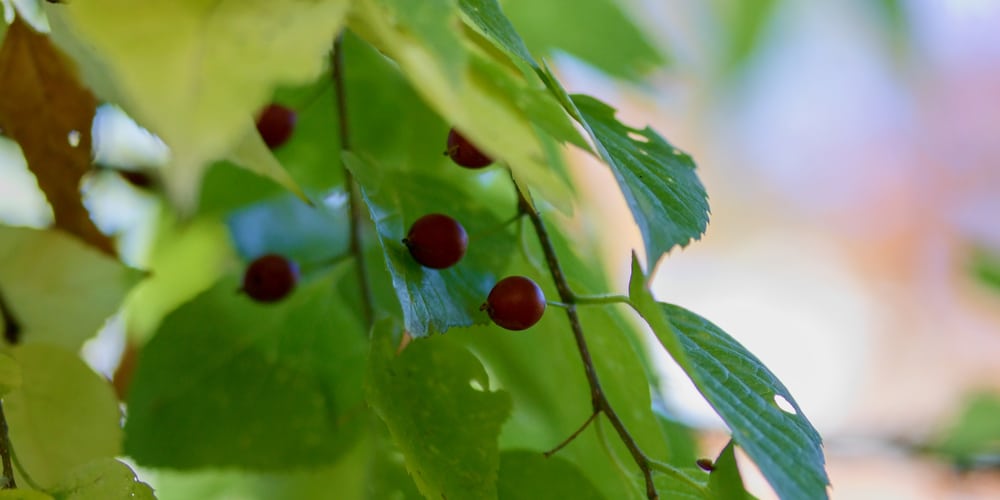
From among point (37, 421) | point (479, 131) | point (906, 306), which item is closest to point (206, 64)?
point (479, 131)

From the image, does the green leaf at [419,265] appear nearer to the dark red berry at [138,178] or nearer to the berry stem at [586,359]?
the berry stem at [586,359]

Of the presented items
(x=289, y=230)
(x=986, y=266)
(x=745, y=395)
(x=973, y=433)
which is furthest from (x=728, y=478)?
(x=986, y=266)

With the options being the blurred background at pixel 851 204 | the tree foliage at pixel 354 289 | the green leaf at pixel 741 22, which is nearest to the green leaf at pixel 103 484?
the tree foliage at pixel 354 289

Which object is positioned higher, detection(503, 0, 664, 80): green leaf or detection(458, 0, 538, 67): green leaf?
detection(503, 0, 664, 80): green leaf

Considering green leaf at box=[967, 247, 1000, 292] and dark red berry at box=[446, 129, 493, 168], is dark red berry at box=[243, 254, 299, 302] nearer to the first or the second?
dark red berry at box=[446, 129, 493, 168]

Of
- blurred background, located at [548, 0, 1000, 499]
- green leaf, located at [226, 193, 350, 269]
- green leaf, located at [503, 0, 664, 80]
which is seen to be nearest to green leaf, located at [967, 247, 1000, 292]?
green leaf, located at [503, 0, 664, 80]

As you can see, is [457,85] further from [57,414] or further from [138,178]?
[138,178]

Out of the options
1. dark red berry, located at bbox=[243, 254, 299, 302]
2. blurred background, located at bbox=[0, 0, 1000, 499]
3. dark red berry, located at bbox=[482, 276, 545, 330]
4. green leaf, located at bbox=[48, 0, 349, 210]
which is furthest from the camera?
blurred background, located at bbox=[0, 0, 1000, 499]
